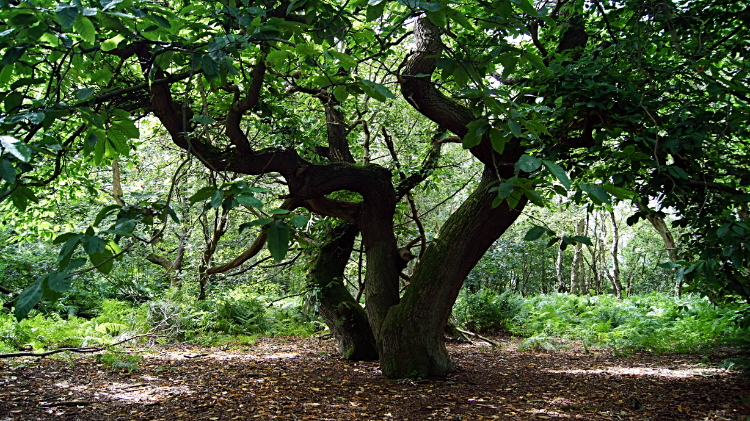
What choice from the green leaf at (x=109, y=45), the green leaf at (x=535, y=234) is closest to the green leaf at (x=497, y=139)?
the green leaf at (x=535, y=234)

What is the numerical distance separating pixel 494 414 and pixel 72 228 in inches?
242

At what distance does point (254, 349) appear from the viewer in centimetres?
720

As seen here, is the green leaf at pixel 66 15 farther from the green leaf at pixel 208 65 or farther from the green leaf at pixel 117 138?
the green leaf at pixel 117 138

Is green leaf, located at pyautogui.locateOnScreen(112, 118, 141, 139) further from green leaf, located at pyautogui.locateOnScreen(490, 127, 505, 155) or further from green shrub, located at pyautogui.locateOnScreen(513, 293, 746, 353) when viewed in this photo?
green shrub, located at pyautogui.locateOnScreen(513, 293, 746, 353)

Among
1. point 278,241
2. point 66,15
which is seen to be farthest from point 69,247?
point 66,15

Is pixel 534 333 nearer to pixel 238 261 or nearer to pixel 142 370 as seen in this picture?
pixel 238 261

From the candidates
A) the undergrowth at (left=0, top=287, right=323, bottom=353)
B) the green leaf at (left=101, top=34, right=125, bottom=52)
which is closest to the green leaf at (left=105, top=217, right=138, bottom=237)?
the green leaf at (left=101, top=34, right=125, bottom=52)

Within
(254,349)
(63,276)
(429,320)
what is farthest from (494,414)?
(254,349)

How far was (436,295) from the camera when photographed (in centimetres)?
460

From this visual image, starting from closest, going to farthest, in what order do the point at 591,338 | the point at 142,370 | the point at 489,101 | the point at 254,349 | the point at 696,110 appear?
1. the point at 489,101
2. the point at 696,110
3. the point at 142,370
4. the point at 254,349
5. the point at 591,338

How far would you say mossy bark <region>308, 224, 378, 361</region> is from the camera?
5.74 metres

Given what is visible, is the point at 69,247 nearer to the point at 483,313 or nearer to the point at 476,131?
the point at 476,131

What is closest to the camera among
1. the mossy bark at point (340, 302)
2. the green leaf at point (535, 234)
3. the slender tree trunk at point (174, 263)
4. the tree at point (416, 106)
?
the green leaf at point (535, 234)

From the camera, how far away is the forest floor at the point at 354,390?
3.42m
